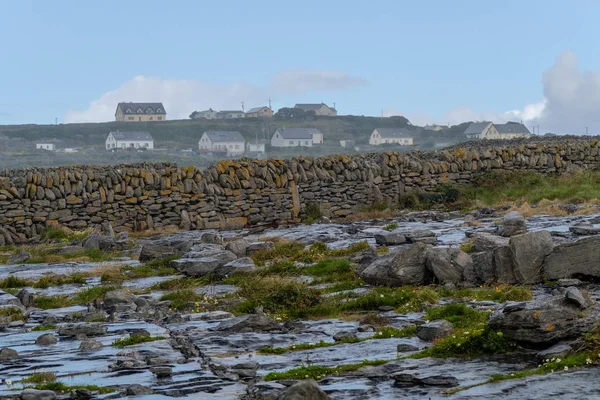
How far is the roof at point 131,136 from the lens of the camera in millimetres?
120000

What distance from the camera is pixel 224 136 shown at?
12300cm

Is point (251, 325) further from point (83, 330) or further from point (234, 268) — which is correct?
point (234, 268)

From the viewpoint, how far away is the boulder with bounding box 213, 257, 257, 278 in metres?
16.6

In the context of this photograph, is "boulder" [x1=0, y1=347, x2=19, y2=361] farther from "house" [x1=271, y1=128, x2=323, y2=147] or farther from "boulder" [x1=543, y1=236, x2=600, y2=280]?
"house" [x1=271, y1=128, x2=323, y2=147]

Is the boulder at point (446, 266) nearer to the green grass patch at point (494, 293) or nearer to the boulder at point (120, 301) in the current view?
the green grass patch at point (494, 293)

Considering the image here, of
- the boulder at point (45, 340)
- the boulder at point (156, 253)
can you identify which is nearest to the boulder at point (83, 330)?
the boulder at point (45, 340)

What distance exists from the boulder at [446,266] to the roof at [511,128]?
349 ft

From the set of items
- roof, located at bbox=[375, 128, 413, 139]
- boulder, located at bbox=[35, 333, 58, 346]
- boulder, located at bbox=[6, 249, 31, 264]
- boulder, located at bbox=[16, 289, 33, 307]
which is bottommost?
boulder, located at bbox=[6, 249, 31, 264]

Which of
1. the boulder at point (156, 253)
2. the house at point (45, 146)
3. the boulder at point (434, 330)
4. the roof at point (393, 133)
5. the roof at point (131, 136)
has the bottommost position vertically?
the boulder at point (156, 253)

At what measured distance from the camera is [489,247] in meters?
15.1

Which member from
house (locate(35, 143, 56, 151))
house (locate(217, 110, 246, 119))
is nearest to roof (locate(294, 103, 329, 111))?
house (locate(217, 110, 246, 119))

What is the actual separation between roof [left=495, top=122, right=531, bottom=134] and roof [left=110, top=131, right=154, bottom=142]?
43661 millimetres

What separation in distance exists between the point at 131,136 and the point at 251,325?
11166cm

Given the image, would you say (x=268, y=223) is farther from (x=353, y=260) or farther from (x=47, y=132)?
(x=47, y=132)
